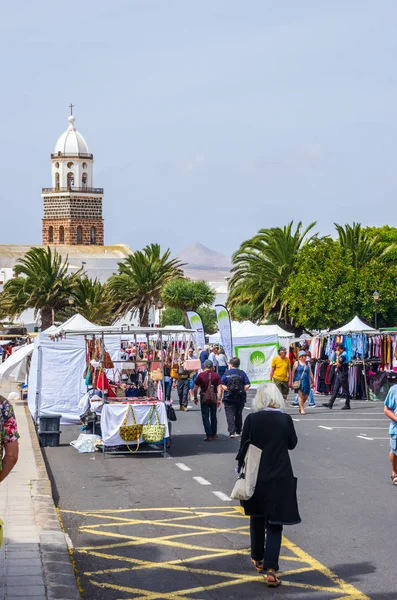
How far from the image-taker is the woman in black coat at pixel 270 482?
27.7 feet

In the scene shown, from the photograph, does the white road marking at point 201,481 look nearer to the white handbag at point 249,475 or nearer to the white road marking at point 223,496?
the white road marking at point 223,496

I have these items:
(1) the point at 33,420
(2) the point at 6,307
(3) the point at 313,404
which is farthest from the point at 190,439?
(2) the point at 6,307

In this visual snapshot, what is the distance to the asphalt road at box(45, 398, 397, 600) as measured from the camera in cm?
833

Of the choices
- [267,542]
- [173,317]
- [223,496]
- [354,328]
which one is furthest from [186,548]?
[173,317]

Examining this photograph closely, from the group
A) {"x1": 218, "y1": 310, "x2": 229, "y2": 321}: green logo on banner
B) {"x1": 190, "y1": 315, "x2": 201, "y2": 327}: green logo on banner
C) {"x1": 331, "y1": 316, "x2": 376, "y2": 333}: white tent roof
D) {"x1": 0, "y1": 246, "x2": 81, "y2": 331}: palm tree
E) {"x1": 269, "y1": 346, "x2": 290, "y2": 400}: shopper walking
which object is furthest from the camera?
{"x1": 0, "y1": 246, "x2": 81, "y2": 331}: palm tree

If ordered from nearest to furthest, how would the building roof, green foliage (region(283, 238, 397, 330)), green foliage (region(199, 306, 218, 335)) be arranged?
green foliage (region(283, 238, 397, 330)), green foliage (region(199, 306, 218, 335)), the building roof

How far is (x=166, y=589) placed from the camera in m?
8.20

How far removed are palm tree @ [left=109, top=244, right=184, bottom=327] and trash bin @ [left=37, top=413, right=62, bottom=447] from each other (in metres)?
59.0

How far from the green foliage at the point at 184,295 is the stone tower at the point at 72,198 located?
84.1 metres

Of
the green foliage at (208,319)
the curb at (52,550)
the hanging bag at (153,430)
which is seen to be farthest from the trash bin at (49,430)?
the green foliage at (208,319)

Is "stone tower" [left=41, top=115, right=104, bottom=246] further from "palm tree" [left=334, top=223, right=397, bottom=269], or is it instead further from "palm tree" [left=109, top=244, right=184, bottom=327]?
"palm tree" [left=334, top=223, right=397, bottom=269]

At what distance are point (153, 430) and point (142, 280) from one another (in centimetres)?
6168

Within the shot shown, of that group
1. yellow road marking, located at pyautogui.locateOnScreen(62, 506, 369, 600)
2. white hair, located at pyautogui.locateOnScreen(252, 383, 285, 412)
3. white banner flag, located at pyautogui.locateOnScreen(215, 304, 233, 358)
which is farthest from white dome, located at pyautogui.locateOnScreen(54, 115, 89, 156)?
white hair, located at pyautogui.locateOnScreen(252, 383, 285, 412)

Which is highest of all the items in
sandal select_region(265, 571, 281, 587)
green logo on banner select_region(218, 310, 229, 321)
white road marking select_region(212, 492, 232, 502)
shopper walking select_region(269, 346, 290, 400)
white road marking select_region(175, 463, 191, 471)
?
green logo on banner select_region(218, 310, 229, 321)
